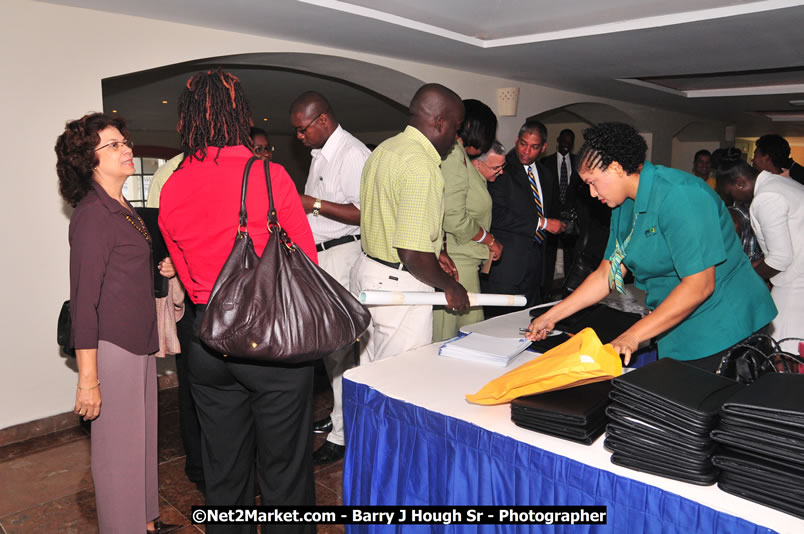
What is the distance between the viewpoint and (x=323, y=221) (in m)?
3.01

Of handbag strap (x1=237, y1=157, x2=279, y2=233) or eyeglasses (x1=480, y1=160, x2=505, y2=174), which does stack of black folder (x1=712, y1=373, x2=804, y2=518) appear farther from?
eyeglasses (x1=480, y1=160, x2=505, y2=174)

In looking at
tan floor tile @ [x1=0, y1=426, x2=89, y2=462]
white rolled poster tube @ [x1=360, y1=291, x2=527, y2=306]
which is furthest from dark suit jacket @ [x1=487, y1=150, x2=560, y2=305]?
tan floor tile @ [x1=0, y1=426, x2=89, y2=462]

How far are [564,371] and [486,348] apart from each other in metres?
0.62

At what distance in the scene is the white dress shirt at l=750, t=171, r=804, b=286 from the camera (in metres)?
2.72

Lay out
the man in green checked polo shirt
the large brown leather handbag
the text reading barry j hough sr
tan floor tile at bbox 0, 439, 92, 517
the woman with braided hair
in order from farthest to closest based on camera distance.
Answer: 1. tan floor tile at bbox 0, 439, 92, 517
2. the man in green checked polo shirt
3. the woman with braided hair
4. the large brown leather handbag
5. the text reading barry j hough sr

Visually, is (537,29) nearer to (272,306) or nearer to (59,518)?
(272,306)

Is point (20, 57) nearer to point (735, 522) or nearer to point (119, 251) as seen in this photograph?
point (119, 251)

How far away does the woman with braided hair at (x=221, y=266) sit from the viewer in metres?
1.65

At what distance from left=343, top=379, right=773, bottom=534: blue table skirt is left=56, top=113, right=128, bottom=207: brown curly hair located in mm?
1059

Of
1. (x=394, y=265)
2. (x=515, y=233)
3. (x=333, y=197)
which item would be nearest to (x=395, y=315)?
(x=394, y=265)

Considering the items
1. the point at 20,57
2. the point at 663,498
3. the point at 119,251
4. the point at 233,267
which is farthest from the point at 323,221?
the point at 663,498

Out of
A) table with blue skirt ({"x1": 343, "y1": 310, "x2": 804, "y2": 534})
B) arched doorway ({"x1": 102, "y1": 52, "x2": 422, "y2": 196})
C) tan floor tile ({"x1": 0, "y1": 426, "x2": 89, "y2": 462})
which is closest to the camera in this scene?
table with blue skirt ({"x1": 343, "y1": 310, "x2": 804, "y2": 534})

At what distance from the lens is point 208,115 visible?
1.68 meters

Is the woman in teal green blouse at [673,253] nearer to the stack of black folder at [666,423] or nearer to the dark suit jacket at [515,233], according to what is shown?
the stack of black folder at [666,423]
